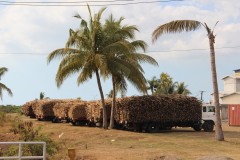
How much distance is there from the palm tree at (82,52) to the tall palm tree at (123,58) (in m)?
0.77

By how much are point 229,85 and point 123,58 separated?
1691 inches

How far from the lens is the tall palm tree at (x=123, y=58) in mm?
28328

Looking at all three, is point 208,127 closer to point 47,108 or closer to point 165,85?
point 47,108

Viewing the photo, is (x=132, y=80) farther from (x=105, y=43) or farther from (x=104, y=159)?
(x=104, y=159)

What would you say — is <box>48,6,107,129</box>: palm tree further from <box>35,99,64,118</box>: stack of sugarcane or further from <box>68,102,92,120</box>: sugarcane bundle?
<box>35,99,64,118</box>: stack of sugarcane

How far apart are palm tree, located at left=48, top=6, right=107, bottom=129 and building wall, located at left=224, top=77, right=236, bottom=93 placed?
139 ft

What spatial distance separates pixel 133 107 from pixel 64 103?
1322 centimetres

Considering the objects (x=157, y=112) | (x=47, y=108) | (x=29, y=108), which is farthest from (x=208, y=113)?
(x=29, y=108)

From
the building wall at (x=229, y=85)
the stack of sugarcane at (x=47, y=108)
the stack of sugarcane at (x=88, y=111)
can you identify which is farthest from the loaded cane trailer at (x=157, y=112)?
the building wall at (x=229, y=85)

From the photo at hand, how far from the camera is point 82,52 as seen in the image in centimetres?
2906

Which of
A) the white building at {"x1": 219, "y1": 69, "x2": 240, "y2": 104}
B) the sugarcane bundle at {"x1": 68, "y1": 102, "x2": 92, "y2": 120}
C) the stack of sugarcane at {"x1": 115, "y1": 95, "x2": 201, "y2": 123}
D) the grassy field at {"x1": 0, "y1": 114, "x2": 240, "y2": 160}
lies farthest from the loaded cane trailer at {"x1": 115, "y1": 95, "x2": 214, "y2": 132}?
the white building at {"x1": 219, "y1": 69, "x2": 240, "y2": 104}

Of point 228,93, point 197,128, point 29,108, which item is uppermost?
point 228,93

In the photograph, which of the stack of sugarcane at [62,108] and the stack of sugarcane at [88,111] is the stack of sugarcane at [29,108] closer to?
the stack of sugarcane at [62,108]

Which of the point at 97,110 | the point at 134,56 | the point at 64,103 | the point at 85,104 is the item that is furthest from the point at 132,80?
the point at 64,103
